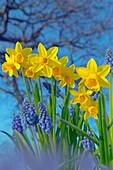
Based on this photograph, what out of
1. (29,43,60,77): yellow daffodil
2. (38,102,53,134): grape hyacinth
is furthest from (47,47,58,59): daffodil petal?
(38,102,53,134): grape hyacinth

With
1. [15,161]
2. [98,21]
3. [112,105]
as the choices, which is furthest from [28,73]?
[98,21]

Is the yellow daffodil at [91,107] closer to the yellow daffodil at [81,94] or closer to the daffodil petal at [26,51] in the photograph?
the yellow daffodil at [81,94]

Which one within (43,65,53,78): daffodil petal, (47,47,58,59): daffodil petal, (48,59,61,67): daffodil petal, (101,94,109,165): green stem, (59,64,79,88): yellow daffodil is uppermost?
(47,47,58,59): daffodil petal

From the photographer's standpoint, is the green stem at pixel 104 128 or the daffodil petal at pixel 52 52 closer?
the green stem at pixel 104 128

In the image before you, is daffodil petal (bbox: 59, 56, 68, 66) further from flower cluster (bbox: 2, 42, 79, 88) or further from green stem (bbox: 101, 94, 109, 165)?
green stem (bbox: 101, 94, 109, 165)

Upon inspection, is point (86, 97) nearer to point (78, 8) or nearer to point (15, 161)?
point (15, 161)

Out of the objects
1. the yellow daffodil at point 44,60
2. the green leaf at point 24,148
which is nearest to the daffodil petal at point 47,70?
the yellow daffodil at point 44,60

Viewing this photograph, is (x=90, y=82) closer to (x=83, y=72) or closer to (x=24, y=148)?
(x=83, y=72)
